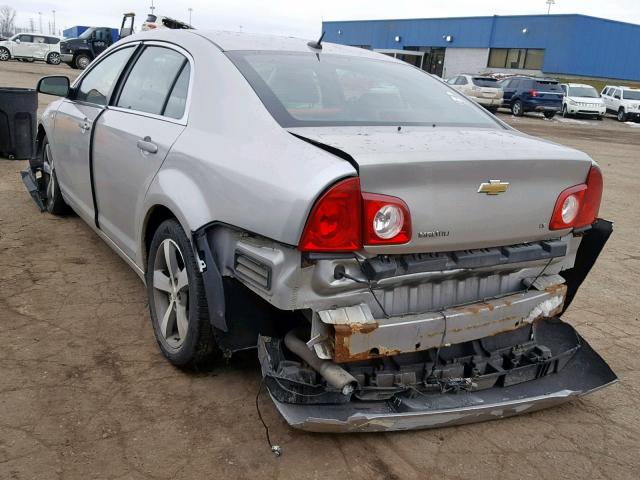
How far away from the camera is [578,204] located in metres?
2.75

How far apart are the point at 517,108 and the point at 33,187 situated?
957 inches

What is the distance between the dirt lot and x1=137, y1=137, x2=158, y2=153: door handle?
3.41 feet

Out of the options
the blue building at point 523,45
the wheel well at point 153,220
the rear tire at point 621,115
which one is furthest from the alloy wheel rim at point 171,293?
the blue building at point 523,45

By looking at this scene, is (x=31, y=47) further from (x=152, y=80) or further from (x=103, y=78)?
(x=152, y=80)

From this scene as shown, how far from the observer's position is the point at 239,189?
2432 millimetres

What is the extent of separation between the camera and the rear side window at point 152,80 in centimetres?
333

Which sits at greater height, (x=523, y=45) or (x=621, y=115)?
(x=523, y=45)

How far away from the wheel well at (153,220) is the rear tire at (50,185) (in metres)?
2.24

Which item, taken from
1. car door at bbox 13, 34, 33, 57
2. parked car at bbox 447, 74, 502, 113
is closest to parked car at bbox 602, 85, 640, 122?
parked car at bbox 447, 74, 502, 113

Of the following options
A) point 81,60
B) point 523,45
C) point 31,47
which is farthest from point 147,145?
point 523,45

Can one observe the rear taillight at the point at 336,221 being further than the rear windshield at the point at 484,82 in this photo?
No

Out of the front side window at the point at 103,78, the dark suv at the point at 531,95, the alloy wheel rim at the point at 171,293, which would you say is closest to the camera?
the alloy wheel rim at the point at 171,293

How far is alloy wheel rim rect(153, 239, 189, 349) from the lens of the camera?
9.54ft

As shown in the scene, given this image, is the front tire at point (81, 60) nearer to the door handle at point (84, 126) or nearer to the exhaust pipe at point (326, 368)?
the door handle at point (84, 126)
